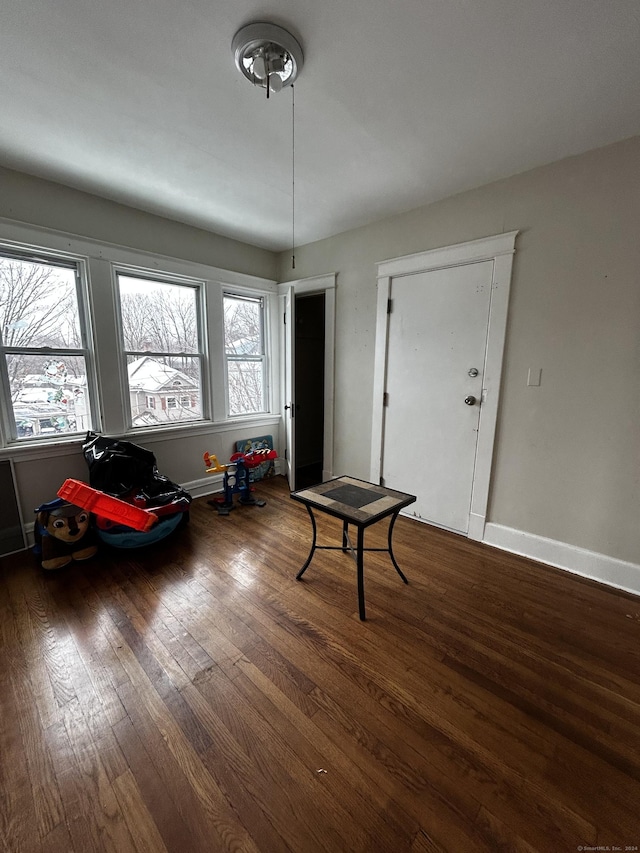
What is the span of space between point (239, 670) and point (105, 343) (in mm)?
2570

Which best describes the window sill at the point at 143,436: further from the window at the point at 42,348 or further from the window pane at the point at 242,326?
the window pane at the point at 242,326

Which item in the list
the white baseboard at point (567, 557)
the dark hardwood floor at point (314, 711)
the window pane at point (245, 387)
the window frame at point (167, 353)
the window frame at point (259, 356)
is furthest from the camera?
the window pane at point (245, 387)

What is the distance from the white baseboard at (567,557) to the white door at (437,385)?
27 cm

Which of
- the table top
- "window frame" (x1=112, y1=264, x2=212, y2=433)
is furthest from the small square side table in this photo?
"window frame" (x1=112, y1=264, x2=212, y2=433)

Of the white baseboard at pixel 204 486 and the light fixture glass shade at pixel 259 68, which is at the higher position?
the light fixture glass shade at pixel 259 68

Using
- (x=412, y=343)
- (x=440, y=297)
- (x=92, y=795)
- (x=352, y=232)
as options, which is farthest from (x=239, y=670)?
(x=352, y=232)

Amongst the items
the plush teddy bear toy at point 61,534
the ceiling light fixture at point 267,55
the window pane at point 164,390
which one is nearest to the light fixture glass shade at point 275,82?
the ceiling light fixture at point 267,55

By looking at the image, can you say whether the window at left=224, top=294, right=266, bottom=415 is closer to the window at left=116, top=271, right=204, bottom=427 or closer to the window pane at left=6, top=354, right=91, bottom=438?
the window at left=116, top=271, right=204, bottom=427

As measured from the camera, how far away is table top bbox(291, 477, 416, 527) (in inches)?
67.7

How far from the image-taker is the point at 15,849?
0.93 meters

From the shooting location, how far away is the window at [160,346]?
2.93 m

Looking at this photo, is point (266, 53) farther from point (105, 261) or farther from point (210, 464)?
point (210, 464)

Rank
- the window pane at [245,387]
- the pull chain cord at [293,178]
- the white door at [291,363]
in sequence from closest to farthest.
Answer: the pull chain cord at [293,178]
the white door at [291,363]
the window pane at [245,387]

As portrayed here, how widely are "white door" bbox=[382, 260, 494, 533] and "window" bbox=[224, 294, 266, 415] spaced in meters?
1.65
